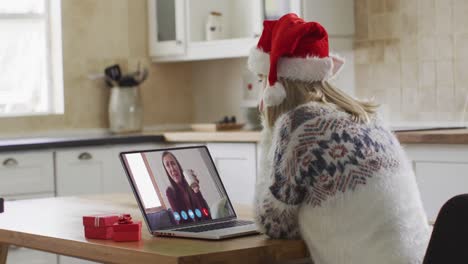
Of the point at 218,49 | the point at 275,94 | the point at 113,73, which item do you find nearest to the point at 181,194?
the point at 275,94

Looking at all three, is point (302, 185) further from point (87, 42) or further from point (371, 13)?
point (87, 42)

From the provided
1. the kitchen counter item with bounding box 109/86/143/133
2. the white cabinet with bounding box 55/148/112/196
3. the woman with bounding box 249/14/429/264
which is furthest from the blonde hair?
the kitchen counter item with bounding box 109/86/143/133

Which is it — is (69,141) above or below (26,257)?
above

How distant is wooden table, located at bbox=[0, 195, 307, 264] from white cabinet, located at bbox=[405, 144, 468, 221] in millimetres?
1516

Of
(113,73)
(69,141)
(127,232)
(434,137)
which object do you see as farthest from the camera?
(113,73)

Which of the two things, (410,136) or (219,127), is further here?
(219,127)

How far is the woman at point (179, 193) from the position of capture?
255 centimetres

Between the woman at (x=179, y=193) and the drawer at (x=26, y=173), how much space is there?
2349 mm

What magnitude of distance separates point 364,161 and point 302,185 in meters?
0.16

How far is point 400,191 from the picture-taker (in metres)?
2.24

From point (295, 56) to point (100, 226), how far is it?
660 mm

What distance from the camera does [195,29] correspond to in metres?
Answer: 5.72

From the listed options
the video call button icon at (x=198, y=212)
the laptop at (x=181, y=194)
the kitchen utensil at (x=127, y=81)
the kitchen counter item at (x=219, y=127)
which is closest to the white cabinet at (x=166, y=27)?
the kitchen utensil at (x=127, y=81)

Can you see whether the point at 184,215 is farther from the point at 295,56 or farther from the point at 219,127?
the point at 219,127
